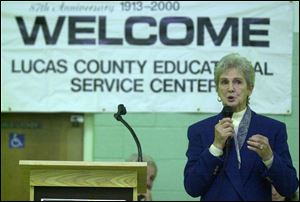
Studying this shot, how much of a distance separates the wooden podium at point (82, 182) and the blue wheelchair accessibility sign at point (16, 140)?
255 cm

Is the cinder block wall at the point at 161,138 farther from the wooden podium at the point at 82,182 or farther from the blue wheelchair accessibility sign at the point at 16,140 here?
the wooden podium at the point at 82,182

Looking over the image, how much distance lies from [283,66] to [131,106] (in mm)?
1130

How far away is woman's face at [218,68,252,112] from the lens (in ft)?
7.00

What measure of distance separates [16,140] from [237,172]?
103 inches

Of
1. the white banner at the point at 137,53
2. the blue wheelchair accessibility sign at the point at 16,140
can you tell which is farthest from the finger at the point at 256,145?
the blue wheelchair accessibility sign at the point at 16,140

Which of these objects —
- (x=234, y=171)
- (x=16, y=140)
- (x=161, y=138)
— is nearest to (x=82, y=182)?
(x=234, y=171)

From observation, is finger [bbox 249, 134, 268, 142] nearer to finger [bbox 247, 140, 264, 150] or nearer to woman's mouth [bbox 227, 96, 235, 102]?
finger [bbox 247, 140, 264, 150]

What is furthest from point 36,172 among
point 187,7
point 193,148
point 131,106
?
point 187,7

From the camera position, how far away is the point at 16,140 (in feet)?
14.4

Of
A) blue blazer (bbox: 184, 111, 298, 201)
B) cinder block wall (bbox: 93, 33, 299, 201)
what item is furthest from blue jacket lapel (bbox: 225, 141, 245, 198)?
cinder block wall (bbox: 93, 33, 299, 201)

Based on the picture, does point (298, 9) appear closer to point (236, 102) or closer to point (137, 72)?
point (137, 72)

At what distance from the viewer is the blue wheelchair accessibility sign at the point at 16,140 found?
4375 mm

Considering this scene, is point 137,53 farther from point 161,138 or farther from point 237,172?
point 237,172

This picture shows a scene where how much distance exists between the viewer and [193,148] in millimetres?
2162
